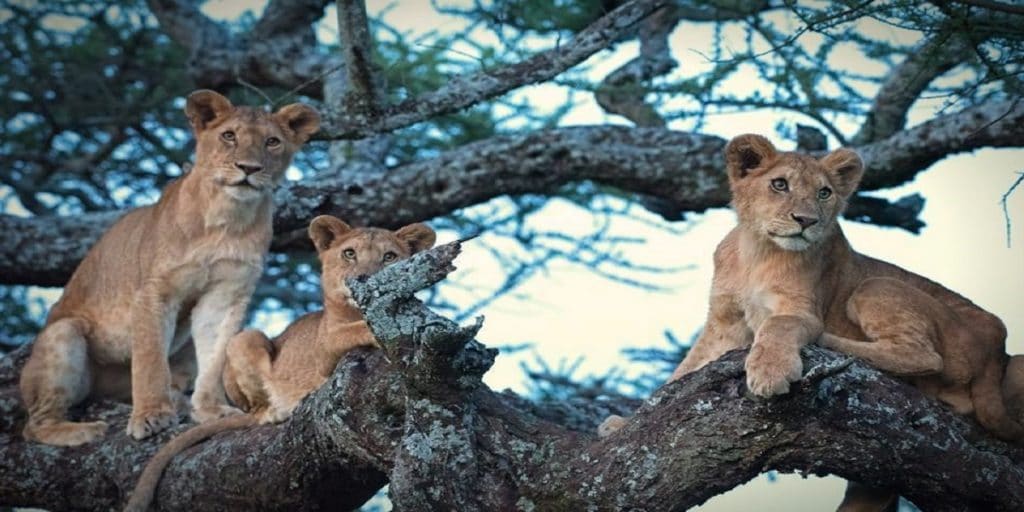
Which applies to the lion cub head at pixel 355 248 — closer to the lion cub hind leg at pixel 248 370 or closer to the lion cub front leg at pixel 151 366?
the lion cub hind leg at pixel 248 370

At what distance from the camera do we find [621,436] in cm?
528

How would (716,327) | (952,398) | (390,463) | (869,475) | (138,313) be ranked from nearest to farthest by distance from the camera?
(869,475)
(390,463)
(952,398)
(716,327)
(138,313)

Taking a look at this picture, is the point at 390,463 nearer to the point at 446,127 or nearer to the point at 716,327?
the point at 716,327

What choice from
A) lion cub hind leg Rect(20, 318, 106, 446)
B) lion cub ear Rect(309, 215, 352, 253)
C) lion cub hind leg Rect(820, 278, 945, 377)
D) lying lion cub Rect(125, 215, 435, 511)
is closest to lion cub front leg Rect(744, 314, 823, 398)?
lion cub hind leg Rect(820, 278, 945, 377)

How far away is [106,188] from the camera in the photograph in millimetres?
11133

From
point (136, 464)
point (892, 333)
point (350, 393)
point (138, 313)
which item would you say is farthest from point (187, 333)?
point (892, 333)

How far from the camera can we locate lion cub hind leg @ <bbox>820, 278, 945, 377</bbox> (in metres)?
5.74

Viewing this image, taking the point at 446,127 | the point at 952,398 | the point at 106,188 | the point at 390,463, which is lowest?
the point at 390,463

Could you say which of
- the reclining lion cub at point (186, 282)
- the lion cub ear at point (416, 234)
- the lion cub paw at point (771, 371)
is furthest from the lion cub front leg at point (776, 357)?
the reclining lion cub at point (186, 282)

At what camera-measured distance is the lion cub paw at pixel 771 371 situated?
4.91 meters

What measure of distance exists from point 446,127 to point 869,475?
6.04m

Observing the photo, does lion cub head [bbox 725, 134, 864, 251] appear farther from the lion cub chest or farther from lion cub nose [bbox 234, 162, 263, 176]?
lion cub nose [bbox 234, 162, 263, 176]

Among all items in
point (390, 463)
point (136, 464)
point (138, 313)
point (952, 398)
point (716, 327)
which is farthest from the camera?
point (138, 313)

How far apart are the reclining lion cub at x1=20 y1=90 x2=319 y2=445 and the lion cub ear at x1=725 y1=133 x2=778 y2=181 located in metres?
2.32
